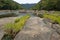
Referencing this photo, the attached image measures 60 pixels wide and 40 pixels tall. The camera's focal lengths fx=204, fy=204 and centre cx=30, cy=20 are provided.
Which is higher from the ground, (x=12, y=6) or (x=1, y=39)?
(x=1, y=39)

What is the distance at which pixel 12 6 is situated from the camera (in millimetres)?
38625

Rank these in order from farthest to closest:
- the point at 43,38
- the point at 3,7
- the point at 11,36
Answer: the point at 3,7
the point at 11,36
the point at 43,38

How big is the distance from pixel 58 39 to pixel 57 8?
73.4 ft

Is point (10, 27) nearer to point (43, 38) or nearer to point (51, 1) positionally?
point (43, 38)

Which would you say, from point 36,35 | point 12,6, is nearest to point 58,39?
point 36,35

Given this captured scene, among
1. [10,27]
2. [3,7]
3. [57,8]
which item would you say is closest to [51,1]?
[57,8]

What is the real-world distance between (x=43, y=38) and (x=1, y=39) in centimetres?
162

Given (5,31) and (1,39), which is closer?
(1,39)

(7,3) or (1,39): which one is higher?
(1,39)

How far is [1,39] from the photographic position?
7.77 meters

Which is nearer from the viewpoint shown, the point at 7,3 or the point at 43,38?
the point at 43,38

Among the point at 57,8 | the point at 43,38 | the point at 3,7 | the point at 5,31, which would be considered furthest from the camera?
the point at 3,7

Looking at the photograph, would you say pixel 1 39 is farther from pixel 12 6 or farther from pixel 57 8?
pixel 12 6

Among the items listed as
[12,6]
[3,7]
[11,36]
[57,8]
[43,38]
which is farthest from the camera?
[12,6]
